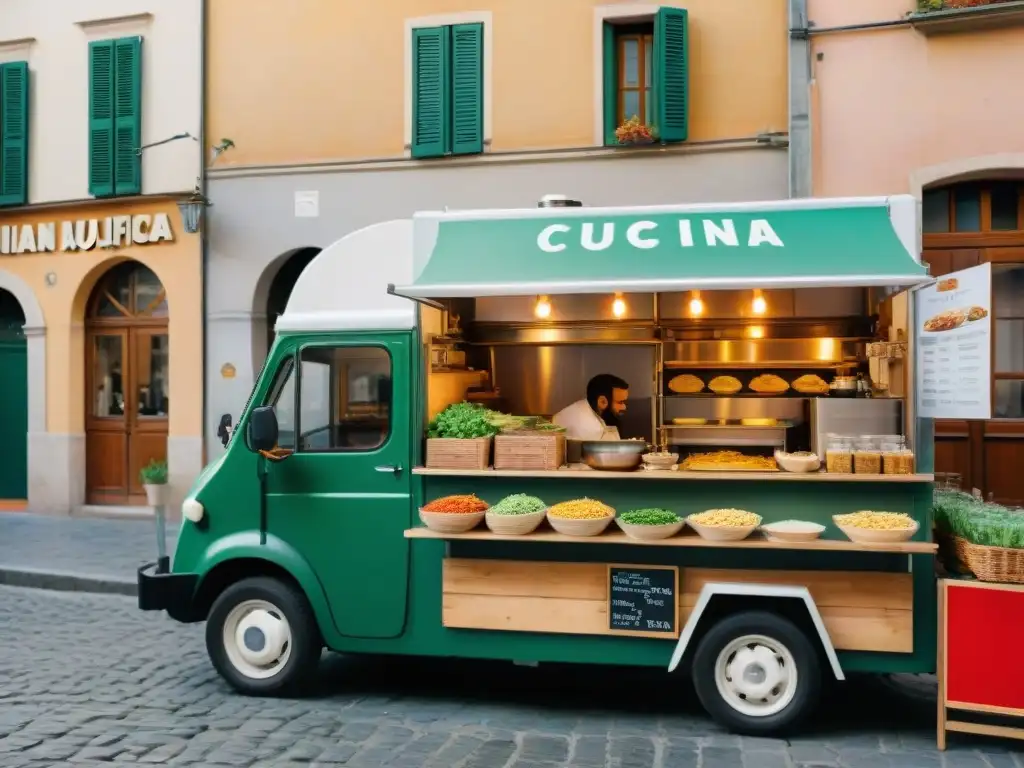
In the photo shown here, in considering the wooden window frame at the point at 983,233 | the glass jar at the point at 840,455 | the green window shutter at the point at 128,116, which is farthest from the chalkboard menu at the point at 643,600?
the green window shutter at the point at 128,116

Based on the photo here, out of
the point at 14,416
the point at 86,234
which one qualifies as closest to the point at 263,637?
the point at 86,234

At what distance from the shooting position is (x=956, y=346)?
218 inches

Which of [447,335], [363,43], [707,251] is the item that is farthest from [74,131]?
[707,251]

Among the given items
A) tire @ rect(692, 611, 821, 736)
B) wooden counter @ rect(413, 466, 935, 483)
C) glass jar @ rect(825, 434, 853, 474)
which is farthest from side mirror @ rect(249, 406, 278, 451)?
glass jar @ rect(825, 434, 853, 474)

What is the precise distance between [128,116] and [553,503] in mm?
10439

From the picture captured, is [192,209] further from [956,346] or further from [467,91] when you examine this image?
[956,346]

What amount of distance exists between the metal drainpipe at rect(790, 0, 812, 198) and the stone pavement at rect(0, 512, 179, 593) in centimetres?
836

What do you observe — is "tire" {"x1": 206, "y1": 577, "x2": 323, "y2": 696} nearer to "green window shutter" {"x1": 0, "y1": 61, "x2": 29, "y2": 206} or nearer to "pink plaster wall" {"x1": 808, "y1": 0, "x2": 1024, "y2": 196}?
"pink plaster wall" {"x1": 808, "y1": 0, "x2": 1024, "y2": 196}

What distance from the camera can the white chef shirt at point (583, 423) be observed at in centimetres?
824

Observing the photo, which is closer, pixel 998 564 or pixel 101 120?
pixel 998 564

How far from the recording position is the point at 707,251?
18.4 ft

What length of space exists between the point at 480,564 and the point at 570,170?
7.01 meters

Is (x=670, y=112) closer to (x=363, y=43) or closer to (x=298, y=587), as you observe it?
(x=363, y=43)

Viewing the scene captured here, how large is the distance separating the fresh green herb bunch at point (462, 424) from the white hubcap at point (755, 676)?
6.34 feet
